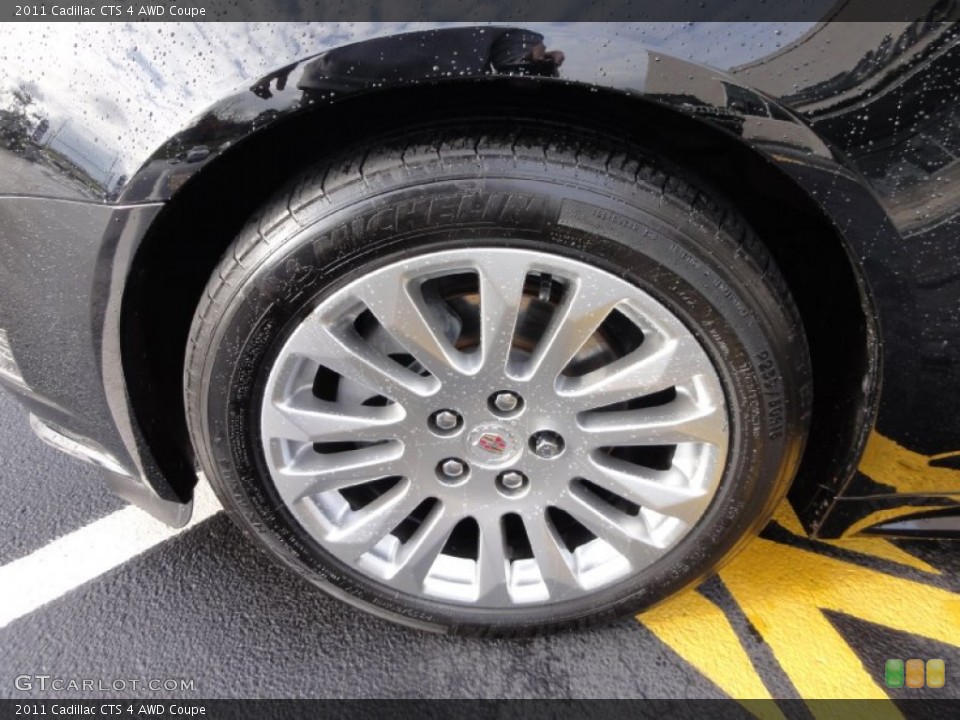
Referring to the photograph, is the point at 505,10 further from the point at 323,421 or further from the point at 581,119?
the point at 323,421

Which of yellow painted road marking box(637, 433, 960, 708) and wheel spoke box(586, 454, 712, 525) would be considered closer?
wheel spoke box(586, 454, 712, 525)

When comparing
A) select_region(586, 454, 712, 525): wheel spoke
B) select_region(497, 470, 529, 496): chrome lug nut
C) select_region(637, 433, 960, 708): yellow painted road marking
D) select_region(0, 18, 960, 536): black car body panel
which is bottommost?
select_region(637, 433, 960, 708): yellow painted road marking

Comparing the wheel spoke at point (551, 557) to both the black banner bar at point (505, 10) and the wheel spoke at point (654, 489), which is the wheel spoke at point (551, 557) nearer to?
the wheel spoke at point (654, 489)

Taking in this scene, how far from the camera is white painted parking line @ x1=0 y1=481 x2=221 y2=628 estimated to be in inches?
74.7

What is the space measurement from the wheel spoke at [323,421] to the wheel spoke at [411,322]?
0.46 feet

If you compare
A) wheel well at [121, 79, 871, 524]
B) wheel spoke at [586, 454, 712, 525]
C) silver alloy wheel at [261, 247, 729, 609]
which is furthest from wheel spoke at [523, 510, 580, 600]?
wheel well at [121, 79, 871, 524]

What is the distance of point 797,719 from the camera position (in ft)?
5.23

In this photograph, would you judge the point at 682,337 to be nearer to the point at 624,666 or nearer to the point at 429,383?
the point at 429,383

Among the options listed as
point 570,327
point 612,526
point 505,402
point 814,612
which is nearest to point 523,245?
point 570,327

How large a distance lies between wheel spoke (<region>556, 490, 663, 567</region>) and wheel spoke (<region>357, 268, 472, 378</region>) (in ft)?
1.27

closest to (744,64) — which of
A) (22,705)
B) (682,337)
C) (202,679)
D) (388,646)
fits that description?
(682,337)

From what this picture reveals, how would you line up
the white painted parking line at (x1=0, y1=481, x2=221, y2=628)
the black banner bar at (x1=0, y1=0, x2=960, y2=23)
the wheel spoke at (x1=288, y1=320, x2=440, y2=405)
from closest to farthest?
the black banner bar at (x1=0, y1=0, x2=960, y2=23) < the wheel spoke at (x1=288, y1=320, x2=440, y2=405) < the white painted parking line at (x1=0, y1=481, x2=221, y2=628)

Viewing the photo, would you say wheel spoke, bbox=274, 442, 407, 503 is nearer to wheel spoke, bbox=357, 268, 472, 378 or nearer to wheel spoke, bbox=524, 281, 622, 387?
wheel spoke, bbox=357, 268, 472, 378

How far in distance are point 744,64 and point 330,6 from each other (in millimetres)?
640
